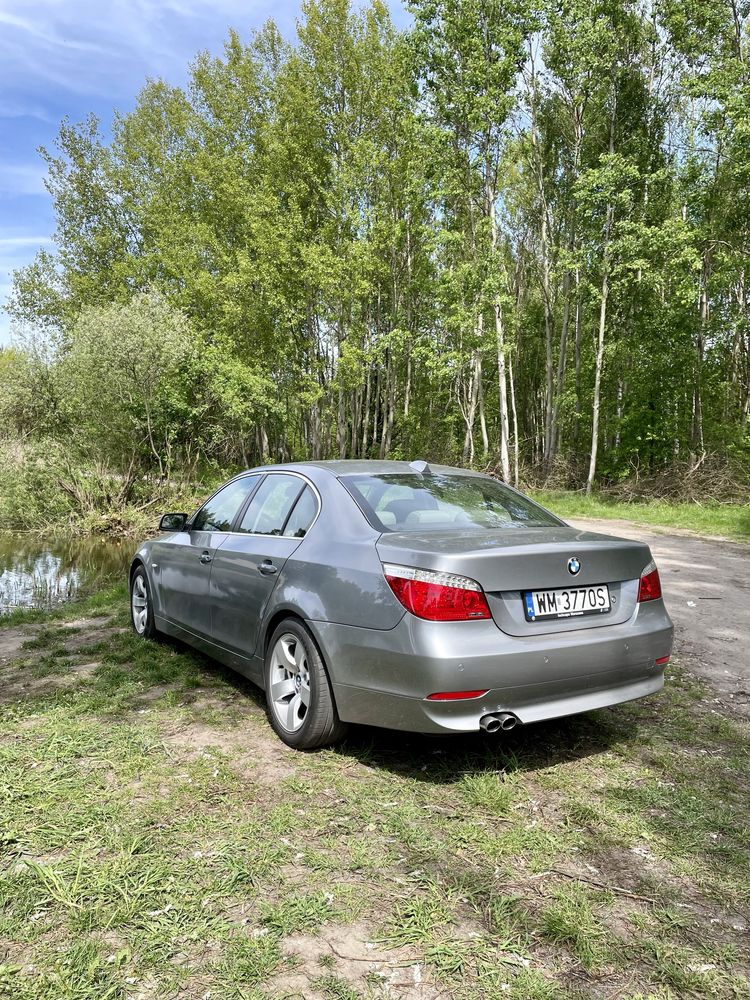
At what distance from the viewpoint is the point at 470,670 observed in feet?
9.30

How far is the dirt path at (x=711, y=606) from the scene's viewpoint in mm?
5035

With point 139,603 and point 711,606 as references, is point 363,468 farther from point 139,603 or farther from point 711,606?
point 711,606

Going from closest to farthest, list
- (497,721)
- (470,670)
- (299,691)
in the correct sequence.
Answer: (470,670) → (497,721) → (299,691)

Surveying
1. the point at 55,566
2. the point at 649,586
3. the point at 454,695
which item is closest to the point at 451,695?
the point at 454,695

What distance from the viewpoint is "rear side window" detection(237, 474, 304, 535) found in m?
4.09

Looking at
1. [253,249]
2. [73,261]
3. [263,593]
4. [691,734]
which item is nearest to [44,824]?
[263,593]

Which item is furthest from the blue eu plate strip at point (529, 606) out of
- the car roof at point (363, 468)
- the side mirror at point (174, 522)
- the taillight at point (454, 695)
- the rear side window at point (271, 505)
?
the side mirror at point (174, 522)

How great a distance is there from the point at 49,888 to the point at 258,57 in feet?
110

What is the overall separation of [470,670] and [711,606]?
17.9 feet

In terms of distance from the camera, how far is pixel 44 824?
2768mm

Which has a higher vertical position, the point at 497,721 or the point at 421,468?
the point at 421,468

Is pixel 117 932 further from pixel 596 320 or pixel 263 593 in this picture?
pixel 596 320

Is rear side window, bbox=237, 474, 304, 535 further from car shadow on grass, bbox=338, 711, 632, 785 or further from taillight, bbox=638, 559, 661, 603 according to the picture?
taillight, bbox=638, 559, 661, 603

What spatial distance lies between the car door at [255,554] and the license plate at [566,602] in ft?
4.37
